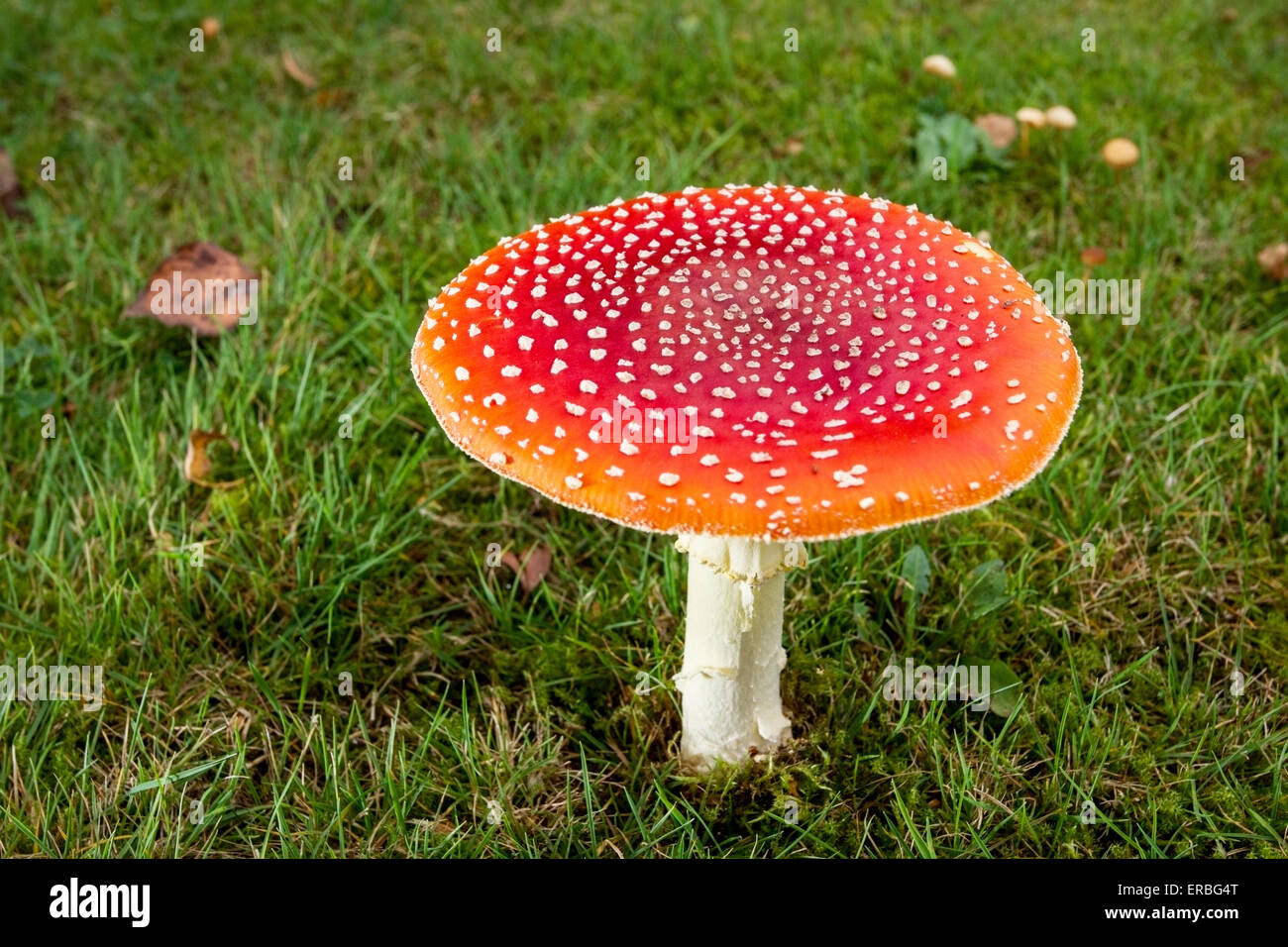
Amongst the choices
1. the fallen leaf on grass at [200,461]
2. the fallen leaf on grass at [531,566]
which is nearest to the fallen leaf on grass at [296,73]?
the fallen leaf on grass at [200,461]

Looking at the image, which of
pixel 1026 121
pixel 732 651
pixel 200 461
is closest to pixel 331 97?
pixel 200 461

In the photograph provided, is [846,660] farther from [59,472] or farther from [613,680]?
[59,472]

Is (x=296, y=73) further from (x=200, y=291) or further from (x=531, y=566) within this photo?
(x=531, y=566)

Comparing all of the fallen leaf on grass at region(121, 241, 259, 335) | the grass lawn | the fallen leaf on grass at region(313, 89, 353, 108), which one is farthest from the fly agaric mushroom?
the fallen leaf on grass at region(313, 89, 353, 108)

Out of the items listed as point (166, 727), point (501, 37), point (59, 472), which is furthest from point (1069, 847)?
point (501, 37)

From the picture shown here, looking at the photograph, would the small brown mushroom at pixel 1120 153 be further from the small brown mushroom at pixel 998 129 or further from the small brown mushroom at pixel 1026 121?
the small brown mushroom at pixel 998 129
